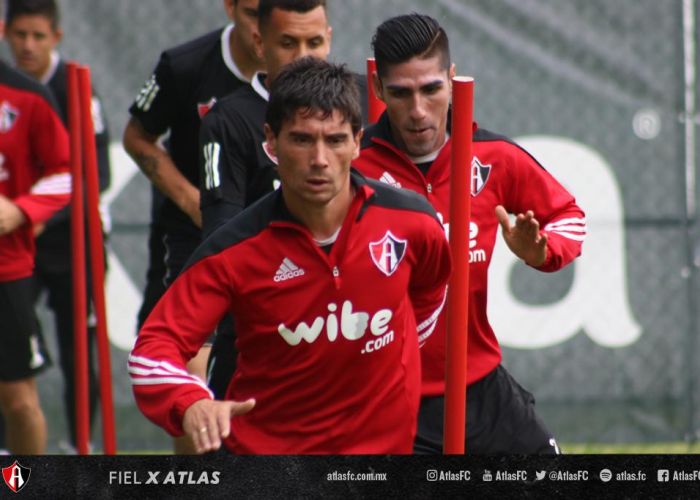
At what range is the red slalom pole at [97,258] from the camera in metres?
5.31

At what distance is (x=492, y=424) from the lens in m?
4.88

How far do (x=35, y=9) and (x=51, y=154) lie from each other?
943 millimetres

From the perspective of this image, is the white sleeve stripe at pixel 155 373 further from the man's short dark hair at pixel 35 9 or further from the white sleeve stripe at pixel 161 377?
the man's short dark hair at pixel 35 9

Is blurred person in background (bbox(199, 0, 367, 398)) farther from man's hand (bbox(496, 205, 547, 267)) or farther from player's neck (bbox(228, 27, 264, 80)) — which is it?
man's hand (bbox(496, 205, 547, 267))

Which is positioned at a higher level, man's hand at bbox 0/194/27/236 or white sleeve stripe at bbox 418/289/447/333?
man's hand at bbox 0/194/27/236

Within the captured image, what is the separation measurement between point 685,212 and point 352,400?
3570 mm

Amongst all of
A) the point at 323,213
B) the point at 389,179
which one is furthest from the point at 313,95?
the point at 389,179

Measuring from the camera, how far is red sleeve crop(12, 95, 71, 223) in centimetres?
654

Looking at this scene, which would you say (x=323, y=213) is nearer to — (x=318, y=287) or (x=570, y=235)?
(x=318, y=287)

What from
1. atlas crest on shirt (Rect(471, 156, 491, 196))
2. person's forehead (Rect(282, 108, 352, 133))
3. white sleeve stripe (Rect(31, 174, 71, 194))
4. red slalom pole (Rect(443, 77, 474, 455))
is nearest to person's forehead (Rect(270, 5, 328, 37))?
atlas crest on shirt (Rect(471, 156, 491, 196))

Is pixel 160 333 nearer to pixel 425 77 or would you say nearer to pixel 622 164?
pixel 425 77

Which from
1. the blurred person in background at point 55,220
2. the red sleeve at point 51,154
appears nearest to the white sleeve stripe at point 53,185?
the red sleeve at point 51,154


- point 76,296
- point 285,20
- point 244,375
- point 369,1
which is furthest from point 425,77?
point 369,1

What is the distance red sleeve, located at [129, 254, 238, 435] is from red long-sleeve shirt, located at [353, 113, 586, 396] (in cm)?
84
